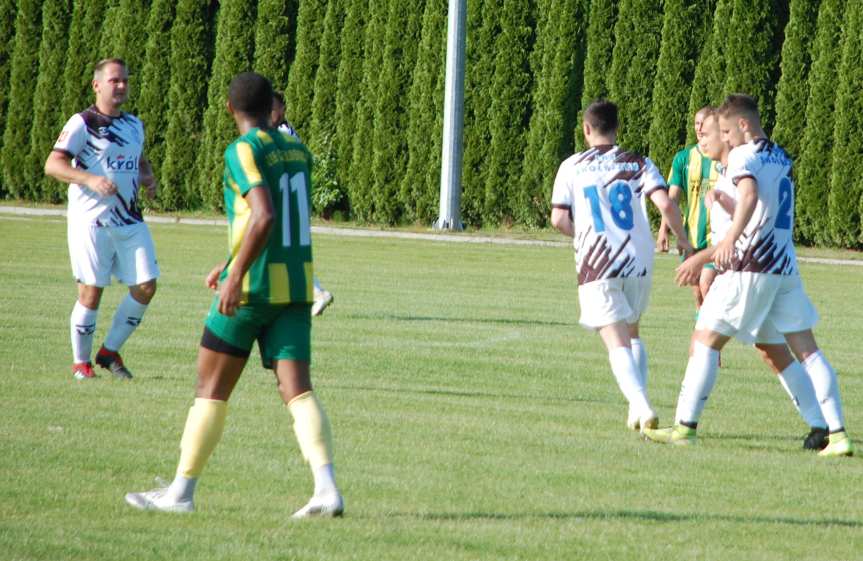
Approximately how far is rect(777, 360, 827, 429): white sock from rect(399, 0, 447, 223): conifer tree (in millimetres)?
24671

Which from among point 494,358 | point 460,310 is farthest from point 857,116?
point 494,358

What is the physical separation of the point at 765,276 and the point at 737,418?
5.63 ft

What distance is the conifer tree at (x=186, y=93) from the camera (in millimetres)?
36594

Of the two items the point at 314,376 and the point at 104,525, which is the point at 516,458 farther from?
the point at 314,376

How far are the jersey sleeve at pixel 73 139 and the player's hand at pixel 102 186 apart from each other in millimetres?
502

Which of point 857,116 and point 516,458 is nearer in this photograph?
point 516,458

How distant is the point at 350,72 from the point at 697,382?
87.1ft

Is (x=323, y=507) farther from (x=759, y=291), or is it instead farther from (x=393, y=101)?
(x=393, y=101)

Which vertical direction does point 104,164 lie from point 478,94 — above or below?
below

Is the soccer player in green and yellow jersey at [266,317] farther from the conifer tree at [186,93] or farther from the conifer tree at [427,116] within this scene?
the conifer tree at [186,93]

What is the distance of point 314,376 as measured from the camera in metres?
11.4

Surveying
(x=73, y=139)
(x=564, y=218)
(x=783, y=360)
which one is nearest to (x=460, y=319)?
(x=73, y=139)

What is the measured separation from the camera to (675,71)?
3041cm

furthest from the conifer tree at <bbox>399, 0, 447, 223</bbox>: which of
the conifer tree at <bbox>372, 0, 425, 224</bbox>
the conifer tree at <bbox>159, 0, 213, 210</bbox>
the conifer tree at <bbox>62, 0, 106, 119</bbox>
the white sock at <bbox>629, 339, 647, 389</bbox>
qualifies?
the white sock at <bbox>629, 339, 647, 389</bbox>
